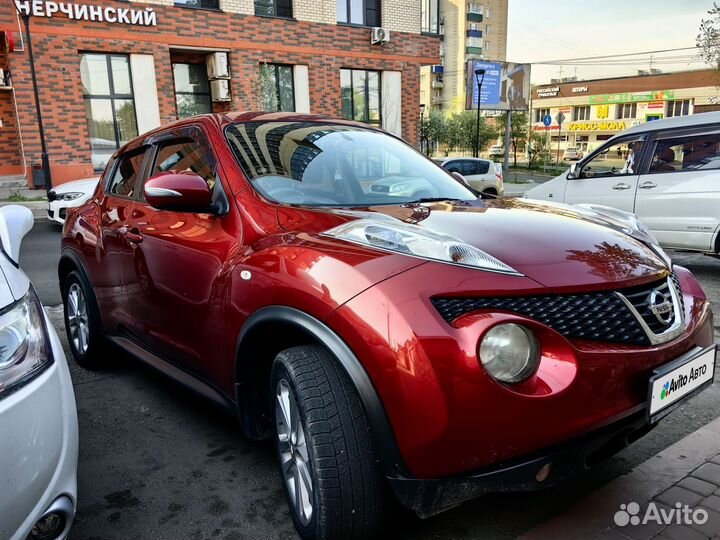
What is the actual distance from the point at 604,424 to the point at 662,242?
539 centimetres

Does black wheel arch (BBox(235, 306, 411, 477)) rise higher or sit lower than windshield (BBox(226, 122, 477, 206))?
lower

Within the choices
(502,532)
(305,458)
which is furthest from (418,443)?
(502,532)

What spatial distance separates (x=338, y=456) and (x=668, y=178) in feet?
19.6

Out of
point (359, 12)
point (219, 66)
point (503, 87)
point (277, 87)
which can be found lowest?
point (277, 87)

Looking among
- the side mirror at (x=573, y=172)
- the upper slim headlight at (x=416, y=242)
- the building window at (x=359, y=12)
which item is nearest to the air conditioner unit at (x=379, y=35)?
the building window at (x=359, y=12)

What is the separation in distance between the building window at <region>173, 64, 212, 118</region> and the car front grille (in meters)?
16.9

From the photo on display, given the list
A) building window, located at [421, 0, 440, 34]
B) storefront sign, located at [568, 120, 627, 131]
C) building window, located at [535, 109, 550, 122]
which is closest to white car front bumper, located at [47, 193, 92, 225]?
building window, located at [421, 0, 440, 34]

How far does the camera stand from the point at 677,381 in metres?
1.92

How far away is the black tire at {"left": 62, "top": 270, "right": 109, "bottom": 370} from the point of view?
3.59 metres

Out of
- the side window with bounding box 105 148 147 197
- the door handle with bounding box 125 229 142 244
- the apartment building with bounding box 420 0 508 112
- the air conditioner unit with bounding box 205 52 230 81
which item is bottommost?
the door handle with bounding box 125 229 142 244

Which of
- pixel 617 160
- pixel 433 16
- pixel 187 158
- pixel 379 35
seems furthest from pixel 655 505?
pixel 433 16

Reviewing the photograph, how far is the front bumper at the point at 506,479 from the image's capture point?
5.35ft

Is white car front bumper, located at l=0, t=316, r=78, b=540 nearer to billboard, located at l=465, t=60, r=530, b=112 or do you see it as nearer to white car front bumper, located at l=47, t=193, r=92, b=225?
white car front bumper, located at l=47, t=193, r=92, b=225

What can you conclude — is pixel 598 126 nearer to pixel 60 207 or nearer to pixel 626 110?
pixel 626 110
